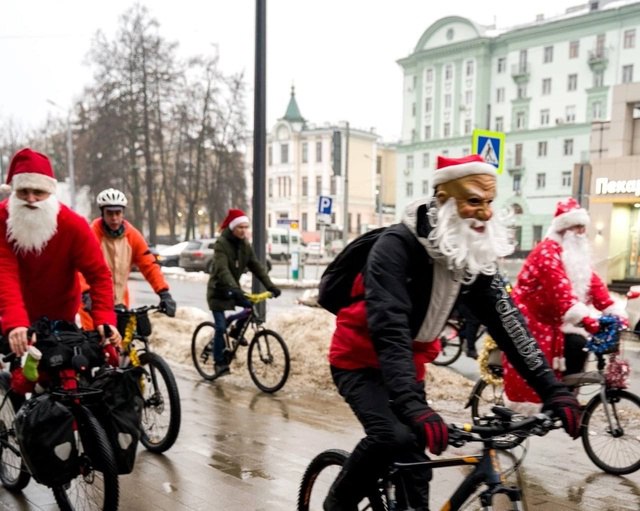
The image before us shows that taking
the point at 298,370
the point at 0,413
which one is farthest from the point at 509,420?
the point at 298,370

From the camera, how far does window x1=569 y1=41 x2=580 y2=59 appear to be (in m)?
57.0

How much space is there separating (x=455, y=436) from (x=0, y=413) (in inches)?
128

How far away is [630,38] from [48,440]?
195 feet

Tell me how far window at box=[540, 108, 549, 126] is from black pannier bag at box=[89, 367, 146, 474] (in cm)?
6038

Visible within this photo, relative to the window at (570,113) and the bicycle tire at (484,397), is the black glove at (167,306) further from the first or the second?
the window at (570,113)

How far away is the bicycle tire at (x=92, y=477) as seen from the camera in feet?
11.1

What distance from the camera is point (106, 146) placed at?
3591 centimetres

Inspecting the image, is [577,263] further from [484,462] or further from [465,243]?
[484,462]

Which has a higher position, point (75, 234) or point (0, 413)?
point (75, 234)

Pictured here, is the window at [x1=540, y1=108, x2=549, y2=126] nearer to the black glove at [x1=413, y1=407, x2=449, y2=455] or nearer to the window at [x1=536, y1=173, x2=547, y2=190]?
the window at [x1=536, y1=173, x2=547, y2=190]

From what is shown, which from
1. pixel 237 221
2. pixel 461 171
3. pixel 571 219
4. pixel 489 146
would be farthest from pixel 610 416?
pixel 489 146

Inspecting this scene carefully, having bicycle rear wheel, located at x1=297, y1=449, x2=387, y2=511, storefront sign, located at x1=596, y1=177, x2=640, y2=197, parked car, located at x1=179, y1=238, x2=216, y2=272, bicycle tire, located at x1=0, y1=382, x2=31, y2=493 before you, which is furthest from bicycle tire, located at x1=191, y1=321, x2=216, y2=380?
parked car, located at x1=179, y1=238, x2=216, y2=272

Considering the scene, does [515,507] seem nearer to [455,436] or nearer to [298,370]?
[455,436]

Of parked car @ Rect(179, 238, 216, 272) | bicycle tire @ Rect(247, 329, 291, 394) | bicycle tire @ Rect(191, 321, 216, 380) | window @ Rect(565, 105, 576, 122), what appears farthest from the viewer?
window @ Rect(565, 105, 576, 122)
